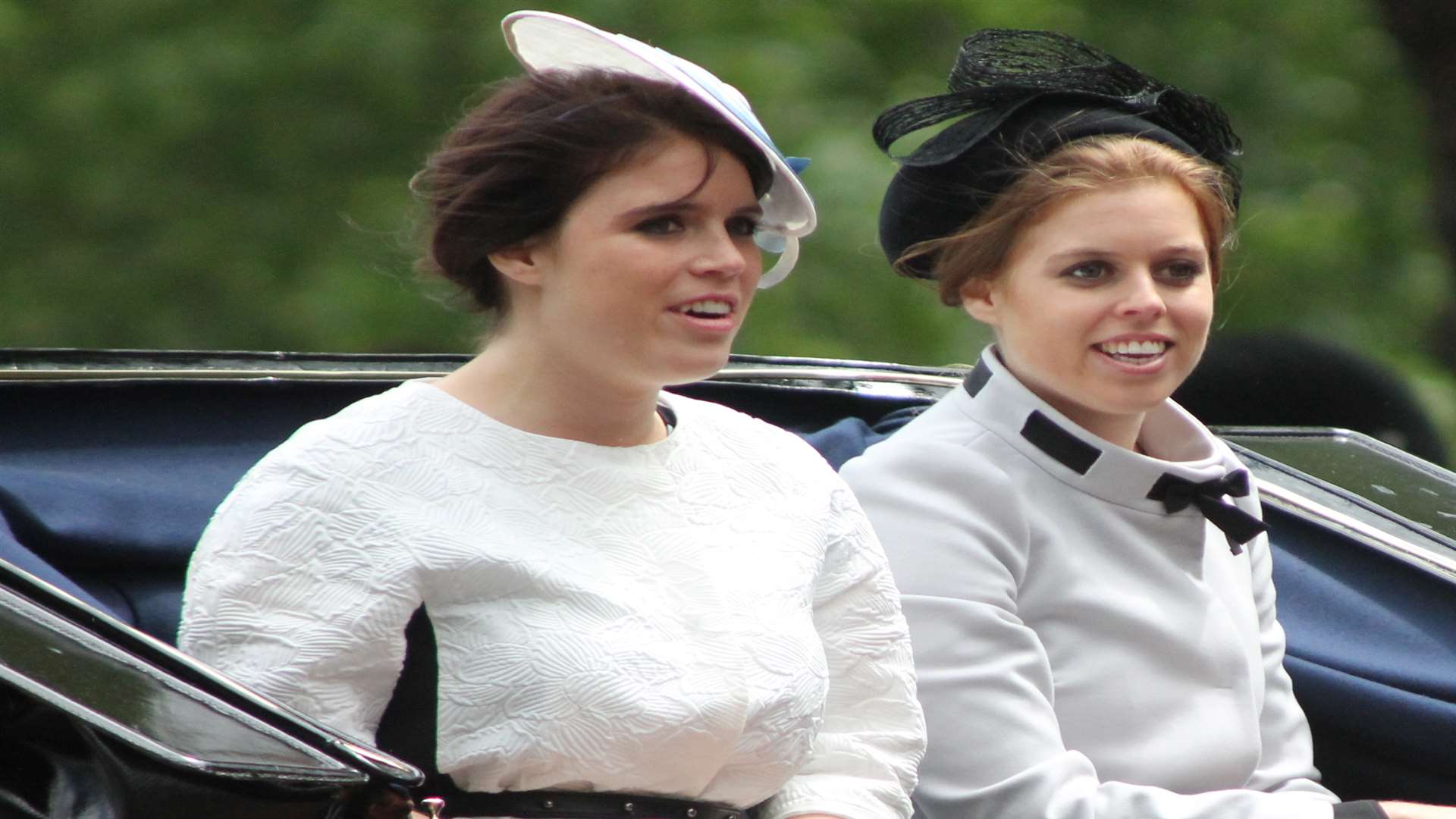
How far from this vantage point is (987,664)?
6.31ft

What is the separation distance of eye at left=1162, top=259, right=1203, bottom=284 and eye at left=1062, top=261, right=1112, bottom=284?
2.8 inches

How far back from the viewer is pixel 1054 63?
2.22m

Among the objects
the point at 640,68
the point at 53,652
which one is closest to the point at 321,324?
the point at 640,68

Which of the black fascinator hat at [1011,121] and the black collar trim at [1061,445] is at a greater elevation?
the black fascinator hat at [1011,121]

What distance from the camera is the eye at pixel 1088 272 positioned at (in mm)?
2068

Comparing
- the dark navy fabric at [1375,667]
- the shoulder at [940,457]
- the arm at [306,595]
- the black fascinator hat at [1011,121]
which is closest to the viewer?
the arm at [306,595]

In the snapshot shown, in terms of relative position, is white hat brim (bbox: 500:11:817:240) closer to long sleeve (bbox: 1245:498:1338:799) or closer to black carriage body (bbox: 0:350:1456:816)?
black carriage body (bbox: 0:350:1456:816)

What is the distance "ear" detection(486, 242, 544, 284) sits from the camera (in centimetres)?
171

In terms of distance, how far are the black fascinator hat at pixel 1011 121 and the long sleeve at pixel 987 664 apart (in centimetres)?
30

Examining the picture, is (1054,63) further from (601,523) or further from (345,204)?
(345,204)

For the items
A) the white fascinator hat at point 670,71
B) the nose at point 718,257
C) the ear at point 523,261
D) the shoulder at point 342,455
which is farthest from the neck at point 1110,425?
the shoulder at point 342,455

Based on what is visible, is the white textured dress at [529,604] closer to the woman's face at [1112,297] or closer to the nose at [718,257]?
the nose at [718,257]

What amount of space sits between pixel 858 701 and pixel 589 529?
0.34m

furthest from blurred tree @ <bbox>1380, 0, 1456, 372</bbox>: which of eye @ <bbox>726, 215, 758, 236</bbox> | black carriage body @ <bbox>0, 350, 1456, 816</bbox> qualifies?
eye @ <bbox>726, 215, 758, 236</bbox>
